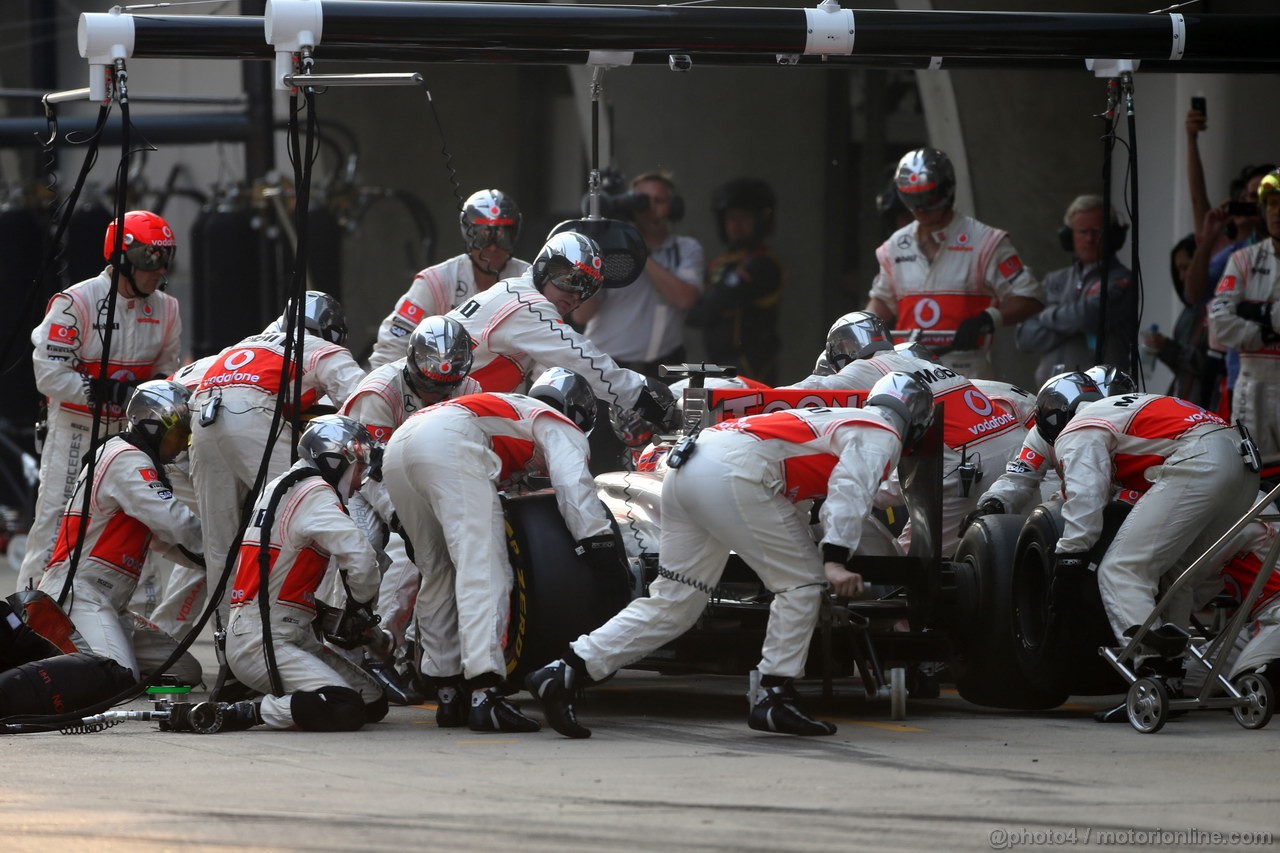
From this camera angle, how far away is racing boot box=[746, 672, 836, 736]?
693 cm

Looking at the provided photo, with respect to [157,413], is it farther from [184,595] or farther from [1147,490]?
[1147,490]

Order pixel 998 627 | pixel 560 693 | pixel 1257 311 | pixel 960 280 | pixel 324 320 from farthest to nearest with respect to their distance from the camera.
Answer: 1. pixel 960 280
2. pixel 1257 311
3. pixel 324 320
4. pixel 998 627
5. pixel 560 693

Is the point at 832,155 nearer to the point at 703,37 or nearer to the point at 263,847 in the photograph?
the point at 703,37

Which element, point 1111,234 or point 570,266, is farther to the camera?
point 1111,234

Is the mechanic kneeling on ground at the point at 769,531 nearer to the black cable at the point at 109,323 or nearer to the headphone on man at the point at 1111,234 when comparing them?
the black cable at the point at 109,323

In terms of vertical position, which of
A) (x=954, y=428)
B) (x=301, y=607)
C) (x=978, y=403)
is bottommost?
(x=301, y=607)

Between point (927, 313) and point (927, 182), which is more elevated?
point (927, 182)

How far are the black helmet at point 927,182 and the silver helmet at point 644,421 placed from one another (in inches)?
99.5

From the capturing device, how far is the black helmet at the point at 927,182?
10578 mm

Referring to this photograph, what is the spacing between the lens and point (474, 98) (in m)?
16.9

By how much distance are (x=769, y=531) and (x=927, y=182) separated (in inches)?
161

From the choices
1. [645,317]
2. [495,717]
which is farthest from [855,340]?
[645,317]

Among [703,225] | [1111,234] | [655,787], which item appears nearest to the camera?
[655,787]

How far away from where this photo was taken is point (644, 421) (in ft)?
27.9
